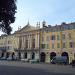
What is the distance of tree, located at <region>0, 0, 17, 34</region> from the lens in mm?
16206

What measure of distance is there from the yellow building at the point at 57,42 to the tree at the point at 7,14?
A: 4438 centimetres

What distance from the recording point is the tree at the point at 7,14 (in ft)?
53.2

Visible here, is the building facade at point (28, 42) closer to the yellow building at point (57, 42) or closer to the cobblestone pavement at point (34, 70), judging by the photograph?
the yellow building at point (57, 42)

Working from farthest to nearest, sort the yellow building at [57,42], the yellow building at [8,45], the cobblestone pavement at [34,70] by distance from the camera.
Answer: the yellow building at [8,45] < the yellow building at [57,42] < the cobblestone pavement at [34,70]

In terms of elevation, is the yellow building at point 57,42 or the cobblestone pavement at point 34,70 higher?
the yellow building at point 57,42

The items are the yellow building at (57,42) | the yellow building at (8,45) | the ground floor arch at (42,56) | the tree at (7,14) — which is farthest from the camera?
the yellow building at (8,45)

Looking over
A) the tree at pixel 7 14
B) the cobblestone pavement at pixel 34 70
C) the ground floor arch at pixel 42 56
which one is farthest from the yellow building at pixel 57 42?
the tree at pixel 7 14

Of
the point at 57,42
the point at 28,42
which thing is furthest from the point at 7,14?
the point at 28,42

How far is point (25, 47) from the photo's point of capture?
257ft

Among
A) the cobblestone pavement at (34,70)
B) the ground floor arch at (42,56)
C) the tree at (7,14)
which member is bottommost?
the cobblestone pavement at (34,70)

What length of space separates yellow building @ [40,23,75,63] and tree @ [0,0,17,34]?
4438 cm

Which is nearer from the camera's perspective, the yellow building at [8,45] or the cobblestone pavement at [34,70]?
the cobblestone pavement at [34,70]

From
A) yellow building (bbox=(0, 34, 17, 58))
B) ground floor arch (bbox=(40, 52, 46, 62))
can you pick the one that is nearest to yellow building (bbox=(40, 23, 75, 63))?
ground floor arch (bbox=(40, 52, 46, 62))

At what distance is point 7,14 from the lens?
17.4 metres
